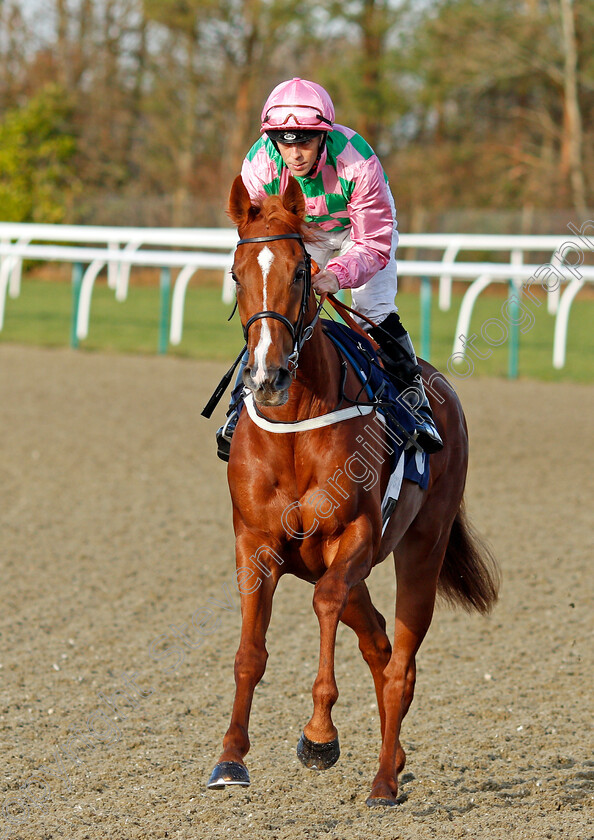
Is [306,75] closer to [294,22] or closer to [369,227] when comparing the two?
[294,22]

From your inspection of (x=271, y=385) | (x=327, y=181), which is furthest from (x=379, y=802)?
(x=327, y=181)

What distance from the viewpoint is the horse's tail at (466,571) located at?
422 centimetres

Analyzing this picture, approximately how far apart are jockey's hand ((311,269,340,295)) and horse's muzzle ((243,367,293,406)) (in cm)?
40

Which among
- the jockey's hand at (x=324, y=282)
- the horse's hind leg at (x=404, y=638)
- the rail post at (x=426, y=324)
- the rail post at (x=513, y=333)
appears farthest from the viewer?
the rail post at (x=513, y=333)

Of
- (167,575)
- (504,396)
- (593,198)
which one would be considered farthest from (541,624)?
(593,198)

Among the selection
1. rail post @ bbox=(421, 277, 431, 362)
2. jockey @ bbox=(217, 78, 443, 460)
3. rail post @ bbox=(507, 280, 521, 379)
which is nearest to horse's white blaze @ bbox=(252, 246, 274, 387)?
jockey @ bbox=(217, 78, 443, 460)

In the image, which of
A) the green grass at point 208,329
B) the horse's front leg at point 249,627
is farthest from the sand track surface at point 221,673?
the green grass at point 208,329

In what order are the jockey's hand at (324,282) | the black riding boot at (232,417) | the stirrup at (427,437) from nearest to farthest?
the jockey's hand at (324,282), the black riding boot at (232,417), the stirrup at (427,437)

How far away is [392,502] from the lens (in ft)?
11.3

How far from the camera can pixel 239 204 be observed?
2941 millimetres

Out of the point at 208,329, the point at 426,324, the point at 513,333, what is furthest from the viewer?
the point at 208,329

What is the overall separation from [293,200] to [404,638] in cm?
159

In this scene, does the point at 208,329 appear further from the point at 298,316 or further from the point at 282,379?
the point at 282,379

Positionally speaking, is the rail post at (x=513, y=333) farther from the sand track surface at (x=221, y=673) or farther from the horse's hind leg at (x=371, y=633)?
the horse's hind leg at (x=371, y=633)
